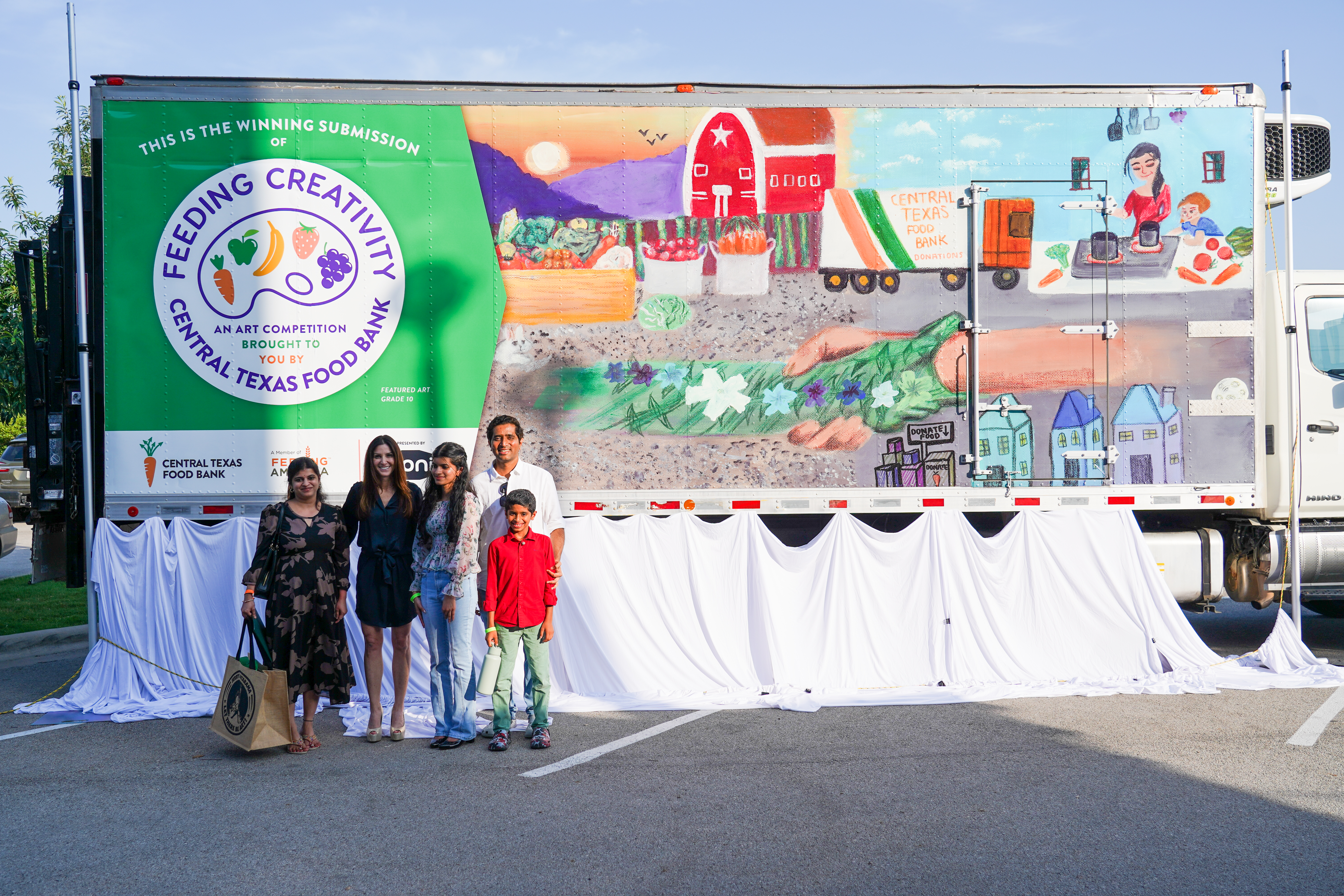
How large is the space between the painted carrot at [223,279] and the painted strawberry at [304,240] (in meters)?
0.46

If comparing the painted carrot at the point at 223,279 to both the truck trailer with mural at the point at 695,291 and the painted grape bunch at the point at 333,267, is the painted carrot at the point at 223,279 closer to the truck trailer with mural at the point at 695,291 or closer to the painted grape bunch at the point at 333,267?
the truck trailer with mural at the point at 695,291

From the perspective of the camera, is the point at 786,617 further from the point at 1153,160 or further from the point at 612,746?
the point at 1153,160

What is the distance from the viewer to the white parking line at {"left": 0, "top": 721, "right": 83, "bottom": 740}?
5.96 meters

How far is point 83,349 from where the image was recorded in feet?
21.8

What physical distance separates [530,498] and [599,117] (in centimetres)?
295

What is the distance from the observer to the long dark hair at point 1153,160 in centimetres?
720

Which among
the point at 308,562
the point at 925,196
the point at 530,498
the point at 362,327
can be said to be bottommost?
the point at 308,562

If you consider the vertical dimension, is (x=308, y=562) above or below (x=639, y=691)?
above

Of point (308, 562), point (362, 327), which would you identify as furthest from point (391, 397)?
point (308, 562)

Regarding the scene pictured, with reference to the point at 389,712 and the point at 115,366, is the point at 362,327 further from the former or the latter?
the point at 389,712

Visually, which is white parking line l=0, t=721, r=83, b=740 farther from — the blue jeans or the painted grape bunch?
the painted grape bunch

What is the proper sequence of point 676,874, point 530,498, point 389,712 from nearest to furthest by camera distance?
point 676,874 < point 530,498 < point 389,712

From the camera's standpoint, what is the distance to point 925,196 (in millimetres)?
7086

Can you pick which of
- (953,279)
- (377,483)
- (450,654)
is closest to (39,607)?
(377,483)
